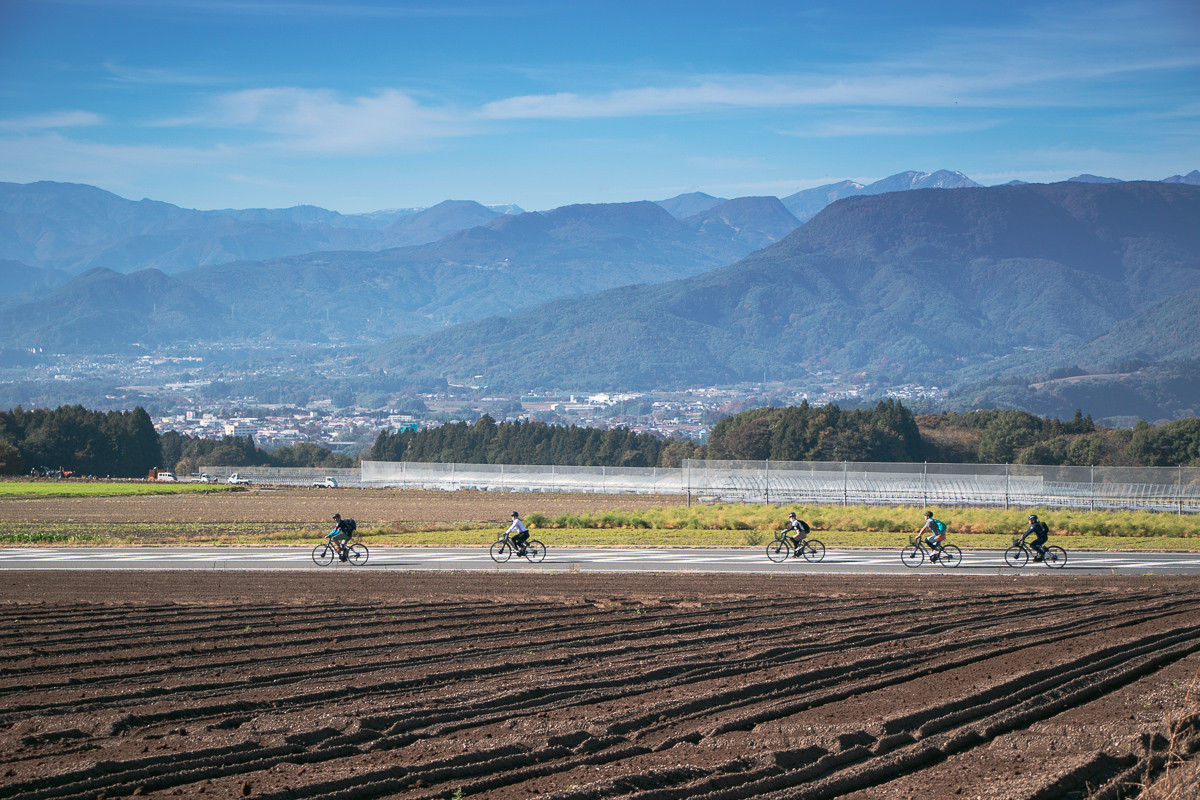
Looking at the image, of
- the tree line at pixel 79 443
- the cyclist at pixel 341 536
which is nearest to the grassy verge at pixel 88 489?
the tree line at pixel 79 443

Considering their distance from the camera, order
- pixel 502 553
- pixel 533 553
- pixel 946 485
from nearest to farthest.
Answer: pixel 533 553
pixel 502 553
pixel 946 485

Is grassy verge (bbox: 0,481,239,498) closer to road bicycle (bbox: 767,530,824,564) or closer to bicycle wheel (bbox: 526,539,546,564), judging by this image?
bicycle wheel (bbox: 526,539,546,564)

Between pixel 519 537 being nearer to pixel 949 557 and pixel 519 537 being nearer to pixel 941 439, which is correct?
pixel 949 557

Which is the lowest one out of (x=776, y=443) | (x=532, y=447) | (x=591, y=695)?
(x=591, y=695)

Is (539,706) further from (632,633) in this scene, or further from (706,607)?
(706,607)

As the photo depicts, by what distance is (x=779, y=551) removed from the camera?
1160 inches

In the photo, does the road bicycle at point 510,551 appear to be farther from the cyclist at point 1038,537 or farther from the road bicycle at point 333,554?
the cyclist at point 1038,537

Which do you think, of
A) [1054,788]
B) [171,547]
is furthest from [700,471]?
[1054,788]

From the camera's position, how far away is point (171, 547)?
32.6 m

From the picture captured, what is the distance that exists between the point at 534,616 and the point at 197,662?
216 inches

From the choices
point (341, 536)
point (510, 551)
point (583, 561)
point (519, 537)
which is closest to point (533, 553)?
point (510, 551)

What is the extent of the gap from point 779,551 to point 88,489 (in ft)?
180

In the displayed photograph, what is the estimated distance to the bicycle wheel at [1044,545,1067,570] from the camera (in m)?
27.0

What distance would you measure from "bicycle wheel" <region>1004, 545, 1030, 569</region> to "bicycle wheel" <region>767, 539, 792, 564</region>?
18.8 feet
